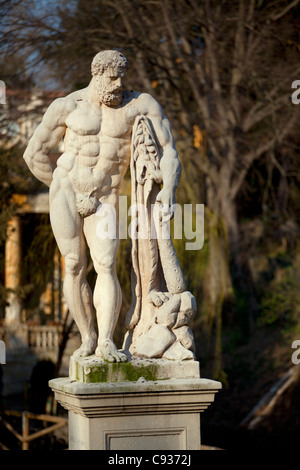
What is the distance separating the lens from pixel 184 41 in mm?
12820

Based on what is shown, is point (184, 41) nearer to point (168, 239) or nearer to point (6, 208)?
point (6, 208)

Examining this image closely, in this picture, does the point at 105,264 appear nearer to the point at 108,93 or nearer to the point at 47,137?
the point at 47,137

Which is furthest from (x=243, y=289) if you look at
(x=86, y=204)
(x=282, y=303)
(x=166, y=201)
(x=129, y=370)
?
(x=129, y=370)

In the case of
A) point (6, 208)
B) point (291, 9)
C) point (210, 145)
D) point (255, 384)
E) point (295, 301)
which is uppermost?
point (291, 9)

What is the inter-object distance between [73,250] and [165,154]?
37.1 inches

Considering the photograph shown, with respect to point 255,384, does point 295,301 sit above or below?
above

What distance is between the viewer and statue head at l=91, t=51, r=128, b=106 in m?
5.27

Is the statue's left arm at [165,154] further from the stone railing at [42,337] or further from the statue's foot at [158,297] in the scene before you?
the stone railing at [42,337]

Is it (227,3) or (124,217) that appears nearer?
(124,217)

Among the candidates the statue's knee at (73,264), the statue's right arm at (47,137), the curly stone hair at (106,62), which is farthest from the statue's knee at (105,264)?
the curly stone hair at (106,62)

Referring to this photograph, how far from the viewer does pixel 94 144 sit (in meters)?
5.31
